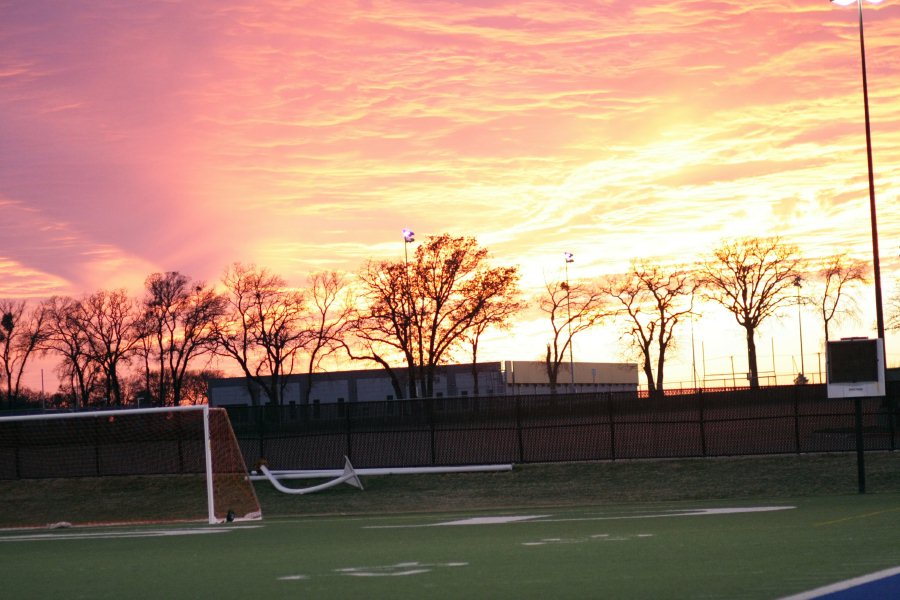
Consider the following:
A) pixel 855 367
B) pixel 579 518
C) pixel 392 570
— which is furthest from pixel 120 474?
pixel 392 570

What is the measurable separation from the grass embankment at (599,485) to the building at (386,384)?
7176 cm

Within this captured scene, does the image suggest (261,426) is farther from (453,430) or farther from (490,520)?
(490,520)

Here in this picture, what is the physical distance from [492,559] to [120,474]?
25802 millimetres

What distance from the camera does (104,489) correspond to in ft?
109

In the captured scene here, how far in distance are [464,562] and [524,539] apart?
2602 millimetres

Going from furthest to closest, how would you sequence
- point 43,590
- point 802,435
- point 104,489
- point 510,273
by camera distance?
point 510,273
point 802,435
point 104,489
point 43,590

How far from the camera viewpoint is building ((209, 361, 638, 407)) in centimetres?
10956

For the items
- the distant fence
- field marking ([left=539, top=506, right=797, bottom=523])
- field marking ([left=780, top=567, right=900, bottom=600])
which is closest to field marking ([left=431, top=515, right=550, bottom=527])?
field marking ([left=539, top=506, right=797, bottom=523])

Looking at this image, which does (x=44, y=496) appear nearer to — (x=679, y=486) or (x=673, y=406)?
(x=679, y=486)

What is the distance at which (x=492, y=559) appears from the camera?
1055cm

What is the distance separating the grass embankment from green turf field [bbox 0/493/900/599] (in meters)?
10.4

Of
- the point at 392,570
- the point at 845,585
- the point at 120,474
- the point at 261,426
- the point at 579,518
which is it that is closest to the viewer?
the point at 845,585

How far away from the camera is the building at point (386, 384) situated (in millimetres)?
109562

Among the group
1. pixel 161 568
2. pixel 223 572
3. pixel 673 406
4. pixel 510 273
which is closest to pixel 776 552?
pixel 223 572
